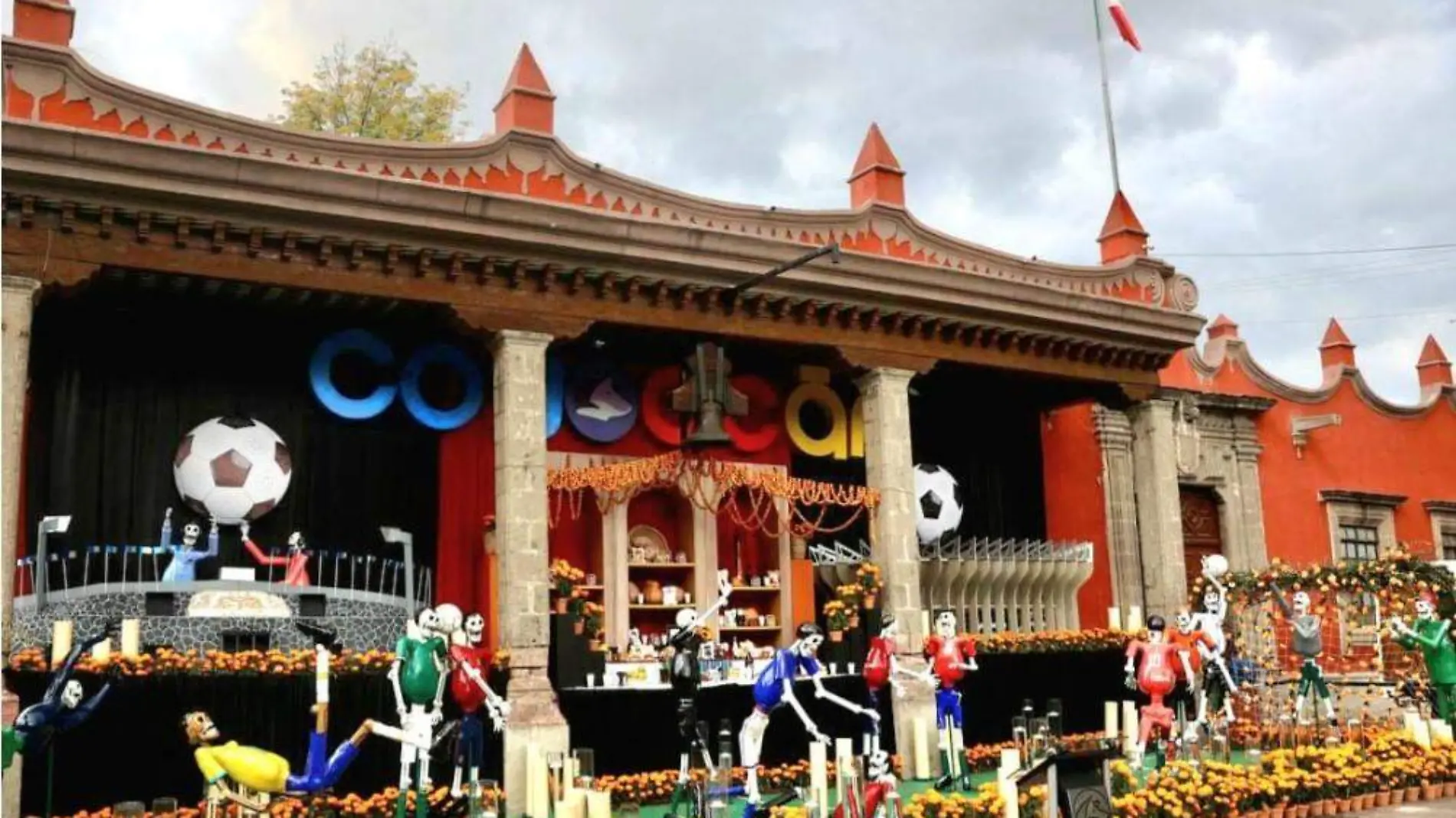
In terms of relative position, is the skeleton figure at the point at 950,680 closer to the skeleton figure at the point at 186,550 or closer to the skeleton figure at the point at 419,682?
the skeleton figure at the point at 419,682

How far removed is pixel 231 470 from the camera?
47.5 feet

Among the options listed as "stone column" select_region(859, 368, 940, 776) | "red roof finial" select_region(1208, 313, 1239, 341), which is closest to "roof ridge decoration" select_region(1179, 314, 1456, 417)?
"red roof finial" select_region(1208, 313, 1239, 341)

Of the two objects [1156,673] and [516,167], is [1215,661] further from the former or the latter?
[516,167]

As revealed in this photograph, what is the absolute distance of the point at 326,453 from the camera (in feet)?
50.5

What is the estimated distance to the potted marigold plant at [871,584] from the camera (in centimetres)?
1628

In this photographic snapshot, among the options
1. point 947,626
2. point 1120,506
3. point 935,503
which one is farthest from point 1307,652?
point 1120,506

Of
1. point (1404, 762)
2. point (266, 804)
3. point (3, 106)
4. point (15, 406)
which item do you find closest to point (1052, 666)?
point (1404, 762)

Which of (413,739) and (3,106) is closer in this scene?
(413,739)

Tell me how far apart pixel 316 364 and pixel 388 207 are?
8.74 feet

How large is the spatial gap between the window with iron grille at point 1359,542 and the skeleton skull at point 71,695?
880 inches

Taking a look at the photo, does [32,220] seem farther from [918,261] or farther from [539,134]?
[918,261]

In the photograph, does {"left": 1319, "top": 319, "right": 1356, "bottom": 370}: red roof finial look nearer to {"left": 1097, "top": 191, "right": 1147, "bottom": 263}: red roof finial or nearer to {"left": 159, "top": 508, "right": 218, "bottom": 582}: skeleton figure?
{"left": 1097, "top": 191, "right": 1147, "bottom": 263}: red roof finial

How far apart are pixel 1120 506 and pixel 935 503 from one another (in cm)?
404

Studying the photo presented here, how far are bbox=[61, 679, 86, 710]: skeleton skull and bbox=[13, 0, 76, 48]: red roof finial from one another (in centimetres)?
628
